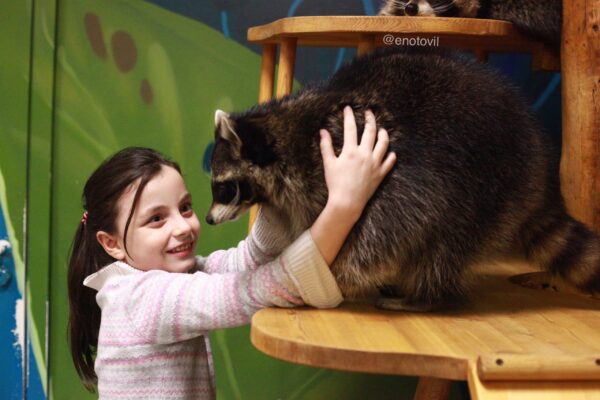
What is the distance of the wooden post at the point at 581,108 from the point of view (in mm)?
1470

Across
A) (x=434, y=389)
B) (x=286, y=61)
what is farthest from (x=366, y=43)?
(x=434, y=389)

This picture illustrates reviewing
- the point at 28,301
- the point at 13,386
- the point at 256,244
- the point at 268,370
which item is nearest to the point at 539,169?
the point at 256,244

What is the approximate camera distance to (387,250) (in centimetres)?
119

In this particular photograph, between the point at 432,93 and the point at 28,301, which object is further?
the point at 28,301

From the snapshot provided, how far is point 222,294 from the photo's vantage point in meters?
→ 1.23

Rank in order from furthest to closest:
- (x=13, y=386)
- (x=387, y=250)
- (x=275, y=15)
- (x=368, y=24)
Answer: (x=13, y=386) → (x=275, y=15) → (x=368, y=24) → (x=387, y=250)

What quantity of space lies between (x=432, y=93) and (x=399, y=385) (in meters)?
1.09

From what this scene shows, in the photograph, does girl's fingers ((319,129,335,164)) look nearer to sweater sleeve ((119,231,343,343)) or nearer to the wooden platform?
sweater sleeve ((119,231,343,343))

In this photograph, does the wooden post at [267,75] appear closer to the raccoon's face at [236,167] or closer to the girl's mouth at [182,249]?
the girl's mouth at [182,249]

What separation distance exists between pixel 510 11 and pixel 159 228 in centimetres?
89

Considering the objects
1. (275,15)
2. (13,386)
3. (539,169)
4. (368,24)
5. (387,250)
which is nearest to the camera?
(387,250)

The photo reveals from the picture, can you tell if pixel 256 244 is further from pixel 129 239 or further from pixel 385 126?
pixel 385 126

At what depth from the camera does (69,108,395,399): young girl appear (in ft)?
3.85

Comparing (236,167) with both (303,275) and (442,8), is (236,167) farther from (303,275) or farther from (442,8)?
(442,8)
